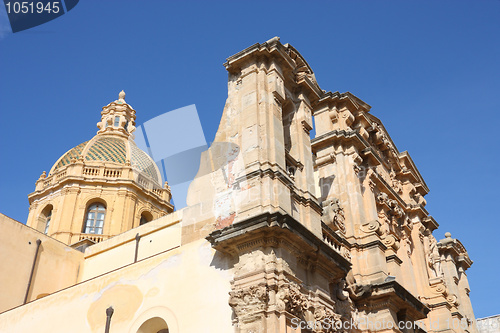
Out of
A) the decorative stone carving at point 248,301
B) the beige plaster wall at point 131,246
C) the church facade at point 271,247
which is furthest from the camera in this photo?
the beige plaster wall at point 131,246

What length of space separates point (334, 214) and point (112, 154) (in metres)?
18.7

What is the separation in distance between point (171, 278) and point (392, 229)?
9308 mm

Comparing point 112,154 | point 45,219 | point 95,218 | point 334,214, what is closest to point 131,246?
point 334,214

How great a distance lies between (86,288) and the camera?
1226 cm

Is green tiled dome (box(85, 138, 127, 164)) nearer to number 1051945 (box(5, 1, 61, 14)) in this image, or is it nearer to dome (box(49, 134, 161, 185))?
dome (box(49, 134, 161, 185))

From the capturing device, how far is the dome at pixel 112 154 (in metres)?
29.4

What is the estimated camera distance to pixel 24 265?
16.3m

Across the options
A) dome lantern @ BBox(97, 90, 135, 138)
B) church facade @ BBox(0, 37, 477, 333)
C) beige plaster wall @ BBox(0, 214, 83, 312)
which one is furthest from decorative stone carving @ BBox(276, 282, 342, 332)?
dome lantern @ BBox(97, 90, 135, 138)

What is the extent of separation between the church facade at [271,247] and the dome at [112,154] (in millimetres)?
8496

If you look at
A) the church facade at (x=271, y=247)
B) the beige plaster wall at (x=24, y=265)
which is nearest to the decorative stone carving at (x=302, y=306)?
the church facade at (x=271, y=247)

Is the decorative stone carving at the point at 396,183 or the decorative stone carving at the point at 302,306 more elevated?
the decorative stone carving at the point at 396,183

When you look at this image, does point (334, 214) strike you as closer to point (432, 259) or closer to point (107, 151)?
point (432, 259)

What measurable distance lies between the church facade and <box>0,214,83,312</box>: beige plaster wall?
42 millimetres

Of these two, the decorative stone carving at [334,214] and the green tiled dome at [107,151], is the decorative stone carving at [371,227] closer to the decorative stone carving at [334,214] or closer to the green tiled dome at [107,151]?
the decorative stone carving at [334,214]
